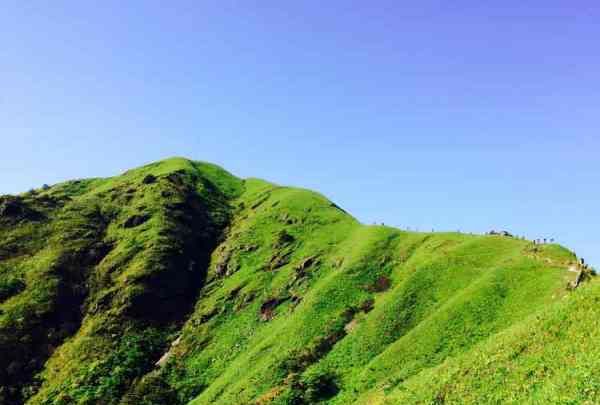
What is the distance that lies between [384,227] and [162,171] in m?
101

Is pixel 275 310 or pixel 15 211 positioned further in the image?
pixel 15 211

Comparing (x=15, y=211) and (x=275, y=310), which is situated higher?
(x=15, y=211)

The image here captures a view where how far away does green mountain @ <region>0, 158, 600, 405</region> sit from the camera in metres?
41.1

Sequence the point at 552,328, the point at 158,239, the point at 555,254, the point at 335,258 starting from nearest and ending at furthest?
the point at 552,328
the point at 555,254
the point at 335,258
the point at 158,239

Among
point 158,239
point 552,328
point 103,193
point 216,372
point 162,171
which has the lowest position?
point 216,372

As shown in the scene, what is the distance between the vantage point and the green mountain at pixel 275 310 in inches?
1618

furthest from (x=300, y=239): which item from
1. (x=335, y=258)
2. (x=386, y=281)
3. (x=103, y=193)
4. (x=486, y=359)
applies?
(x=103, y=193)

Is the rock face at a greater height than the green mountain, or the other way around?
the rock face

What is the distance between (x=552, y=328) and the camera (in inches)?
1547

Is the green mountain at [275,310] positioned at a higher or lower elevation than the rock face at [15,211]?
lower

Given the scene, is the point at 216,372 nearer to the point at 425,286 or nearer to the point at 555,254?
the point at 425,286

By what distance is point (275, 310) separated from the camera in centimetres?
7869

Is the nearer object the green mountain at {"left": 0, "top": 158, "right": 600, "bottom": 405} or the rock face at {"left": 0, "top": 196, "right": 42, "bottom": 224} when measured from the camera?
the green mountain at {"left": 0, "top": 158, "right": 600, "bottom": 405}

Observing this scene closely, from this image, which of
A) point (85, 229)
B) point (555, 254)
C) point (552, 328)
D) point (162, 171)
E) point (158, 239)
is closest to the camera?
point (552, 328)
